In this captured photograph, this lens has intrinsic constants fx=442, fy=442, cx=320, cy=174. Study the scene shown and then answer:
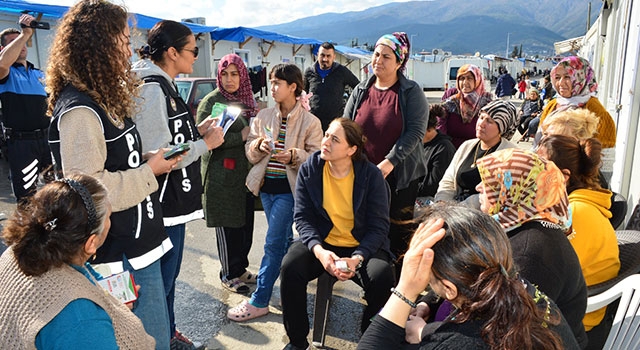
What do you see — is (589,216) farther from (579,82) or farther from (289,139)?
(579,82)

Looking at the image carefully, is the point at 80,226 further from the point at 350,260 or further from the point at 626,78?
the point at 626,78

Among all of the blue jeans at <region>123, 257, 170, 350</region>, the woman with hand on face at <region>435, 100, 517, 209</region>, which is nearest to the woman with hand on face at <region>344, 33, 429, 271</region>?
the woman with hand on face at <region>435, 100, 517, 209</region>

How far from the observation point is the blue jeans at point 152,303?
1.98 metres

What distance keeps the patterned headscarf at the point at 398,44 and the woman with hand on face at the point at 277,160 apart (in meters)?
0.67

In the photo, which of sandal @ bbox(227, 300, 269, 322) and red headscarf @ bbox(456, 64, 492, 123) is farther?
red headscarf @ bbox(456, 64, 492, 123)

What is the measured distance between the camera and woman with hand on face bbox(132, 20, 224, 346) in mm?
2092

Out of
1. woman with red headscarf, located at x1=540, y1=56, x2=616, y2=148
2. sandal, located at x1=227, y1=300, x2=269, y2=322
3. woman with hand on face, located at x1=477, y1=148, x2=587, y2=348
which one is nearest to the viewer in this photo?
woman with hand on face, located at x1=477, y1=148, x2=587, y2=348

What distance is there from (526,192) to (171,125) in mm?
1687

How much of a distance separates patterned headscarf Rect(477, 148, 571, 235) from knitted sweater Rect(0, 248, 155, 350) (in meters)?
1.55

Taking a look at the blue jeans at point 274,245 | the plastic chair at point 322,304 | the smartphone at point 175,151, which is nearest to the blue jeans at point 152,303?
the smartphone at point 175,151

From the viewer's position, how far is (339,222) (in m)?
2.88

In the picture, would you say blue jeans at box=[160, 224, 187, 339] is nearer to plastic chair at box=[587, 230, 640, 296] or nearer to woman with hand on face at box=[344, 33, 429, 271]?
woman with hand on face at box=[344, 33, 429, 271]

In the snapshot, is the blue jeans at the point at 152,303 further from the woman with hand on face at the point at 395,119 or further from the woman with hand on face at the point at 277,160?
the woman with hand on face at the point at 395,119

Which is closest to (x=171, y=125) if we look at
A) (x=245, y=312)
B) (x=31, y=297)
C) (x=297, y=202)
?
(x=297, y=202)
